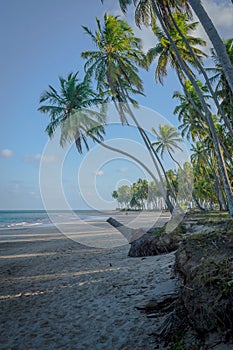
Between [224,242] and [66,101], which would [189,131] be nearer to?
[66,101]

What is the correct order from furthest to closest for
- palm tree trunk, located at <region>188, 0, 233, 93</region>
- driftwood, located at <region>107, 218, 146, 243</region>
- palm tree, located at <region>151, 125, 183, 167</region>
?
palm tree, located at <region>151, 125, 183, 167</region> < driftwood, located at <region>107, 218, 146, 243</region> < palm tree trunk, located at <region>188, 0, 233, 93</region>

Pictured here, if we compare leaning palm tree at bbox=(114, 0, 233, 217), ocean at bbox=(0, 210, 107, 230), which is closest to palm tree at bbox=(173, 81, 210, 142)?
leaning palm tree at bbox=(114, 0, 233, 217)

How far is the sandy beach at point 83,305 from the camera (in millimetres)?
3049

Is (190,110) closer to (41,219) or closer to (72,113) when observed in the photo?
(72,113)

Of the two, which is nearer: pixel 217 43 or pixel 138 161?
pixel 217 43

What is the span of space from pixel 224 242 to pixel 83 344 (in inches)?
88.9

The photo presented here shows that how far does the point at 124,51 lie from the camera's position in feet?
50.2

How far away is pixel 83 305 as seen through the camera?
4141mm

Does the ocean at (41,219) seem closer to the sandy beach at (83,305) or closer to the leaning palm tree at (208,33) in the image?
the sandy beach at (83,305)

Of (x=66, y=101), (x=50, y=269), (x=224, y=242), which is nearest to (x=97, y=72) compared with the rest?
(x=66, y=101)

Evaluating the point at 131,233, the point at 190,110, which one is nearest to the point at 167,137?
the point at 190,110

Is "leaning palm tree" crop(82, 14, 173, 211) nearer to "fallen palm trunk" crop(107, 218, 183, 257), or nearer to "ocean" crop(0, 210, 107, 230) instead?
"fallen palm trunk" crop(107, 218, 183, 257)

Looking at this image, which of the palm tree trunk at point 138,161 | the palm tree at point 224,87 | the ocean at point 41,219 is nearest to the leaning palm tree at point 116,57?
the palm tree trunk at point 138,161

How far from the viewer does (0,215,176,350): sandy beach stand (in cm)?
305
